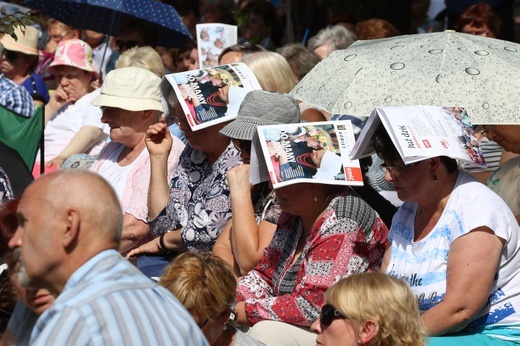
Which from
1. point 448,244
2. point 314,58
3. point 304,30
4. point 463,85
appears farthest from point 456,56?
point 304,30

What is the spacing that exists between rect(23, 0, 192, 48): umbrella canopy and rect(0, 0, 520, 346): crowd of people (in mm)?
1956

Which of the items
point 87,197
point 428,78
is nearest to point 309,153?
point 428,78

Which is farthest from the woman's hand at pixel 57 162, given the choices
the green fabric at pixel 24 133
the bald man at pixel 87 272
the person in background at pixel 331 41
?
the bald man at pixel 87 272

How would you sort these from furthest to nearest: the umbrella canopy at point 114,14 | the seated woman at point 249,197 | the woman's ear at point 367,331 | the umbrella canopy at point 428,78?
1. the umbrella canopy at point 114,14
2. the seated woman at point 249,197
3. the umbrella canopy at point 428,78
4. the woman's ear at point 367,331

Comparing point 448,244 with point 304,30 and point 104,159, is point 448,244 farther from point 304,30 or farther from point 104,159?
point 304,30

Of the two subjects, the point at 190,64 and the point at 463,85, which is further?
the point at 190,64

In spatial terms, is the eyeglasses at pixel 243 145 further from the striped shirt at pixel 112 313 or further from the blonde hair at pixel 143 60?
the blonde hair at pixel 143 60

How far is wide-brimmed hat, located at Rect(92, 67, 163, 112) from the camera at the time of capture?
6754 mm

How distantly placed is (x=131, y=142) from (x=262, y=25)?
4.17 meters

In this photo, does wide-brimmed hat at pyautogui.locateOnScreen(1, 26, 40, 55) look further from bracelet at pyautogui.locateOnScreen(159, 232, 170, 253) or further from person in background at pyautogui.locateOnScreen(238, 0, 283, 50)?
bracelet at pyautogui.locateOnScreen(159, 232, 170, 253)

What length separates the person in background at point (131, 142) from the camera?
21.4ft

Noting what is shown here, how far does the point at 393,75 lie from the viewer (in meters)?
5.32

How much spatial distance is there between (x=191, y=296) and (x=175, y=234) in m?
1.94

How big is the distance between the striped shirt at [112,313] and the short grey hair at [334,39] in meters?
5.94
